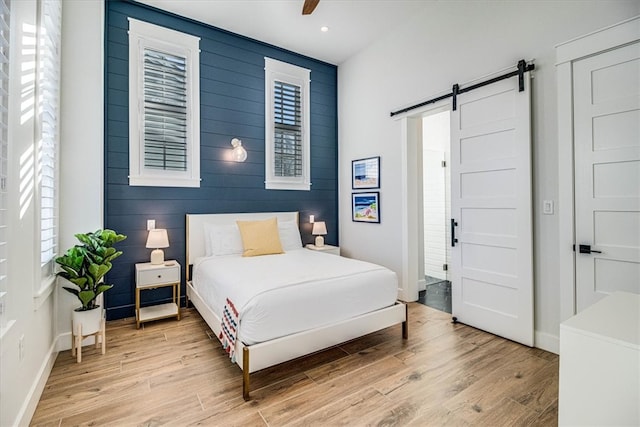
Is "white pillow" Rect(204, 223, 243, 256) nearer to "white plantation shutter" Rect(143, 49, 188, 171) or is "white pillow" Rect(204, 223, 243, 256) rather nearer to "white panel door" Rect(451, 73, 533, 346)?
"white plantation shutter" Rect(143, 49, 188, 171)

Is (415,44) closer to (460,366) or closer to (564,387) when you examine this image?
(460,366)

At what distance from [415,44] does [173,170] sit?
11.3ft

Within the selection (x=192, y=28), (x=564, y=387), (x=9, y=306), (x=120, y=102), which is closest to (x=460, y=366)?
(x=564, y=387)

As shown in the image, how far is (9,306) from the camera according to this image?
1637mm

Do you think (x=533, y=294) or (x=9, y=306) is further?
(x=533, y=294)

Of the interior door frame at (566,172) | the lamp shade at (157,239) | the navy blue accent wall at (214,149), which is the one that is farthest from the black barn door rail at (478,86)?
the lamp shade at (157,239)

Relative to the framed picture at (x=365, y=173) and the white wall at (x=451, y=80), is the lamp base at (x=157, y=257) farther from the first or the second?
the framed picture at (x=365, y=173)

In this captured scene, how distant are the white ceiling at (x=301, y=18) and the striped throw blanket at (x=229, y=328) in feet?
11.2

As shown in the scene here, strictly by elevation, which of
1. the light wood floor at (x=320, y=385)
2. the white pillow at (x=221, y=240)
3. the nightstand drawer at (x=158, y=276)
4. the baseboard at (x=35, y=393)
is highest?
the white pillow at (x=221, y=240)

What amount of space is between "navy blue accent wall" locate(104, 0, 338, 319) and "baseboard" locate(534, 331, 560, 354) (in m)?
3.11

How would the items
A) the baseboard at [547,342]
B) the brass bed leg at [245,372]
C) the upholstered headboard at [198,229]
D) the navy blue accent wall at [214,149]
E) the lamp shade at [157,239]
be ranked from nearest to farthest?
the brass bed leg at [245,372]
the baseboard at [547,342]
the lamp shade at [157,239]
the navy blue accent wall at [214,149]
the upholstered headboard at [198,229]

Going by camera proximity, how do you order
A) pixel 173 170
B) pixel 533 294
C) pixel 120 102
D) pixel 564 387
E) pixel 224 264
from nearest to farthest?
pixel 564 387, pixel 533 294, pixel 224 264, pixel 120 102, pixel 173 170

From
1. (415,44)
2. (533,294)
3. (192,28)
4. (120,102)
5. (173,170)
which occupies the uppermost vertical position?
(192,28)

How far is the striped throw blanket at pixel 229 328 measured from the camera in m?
2.18
